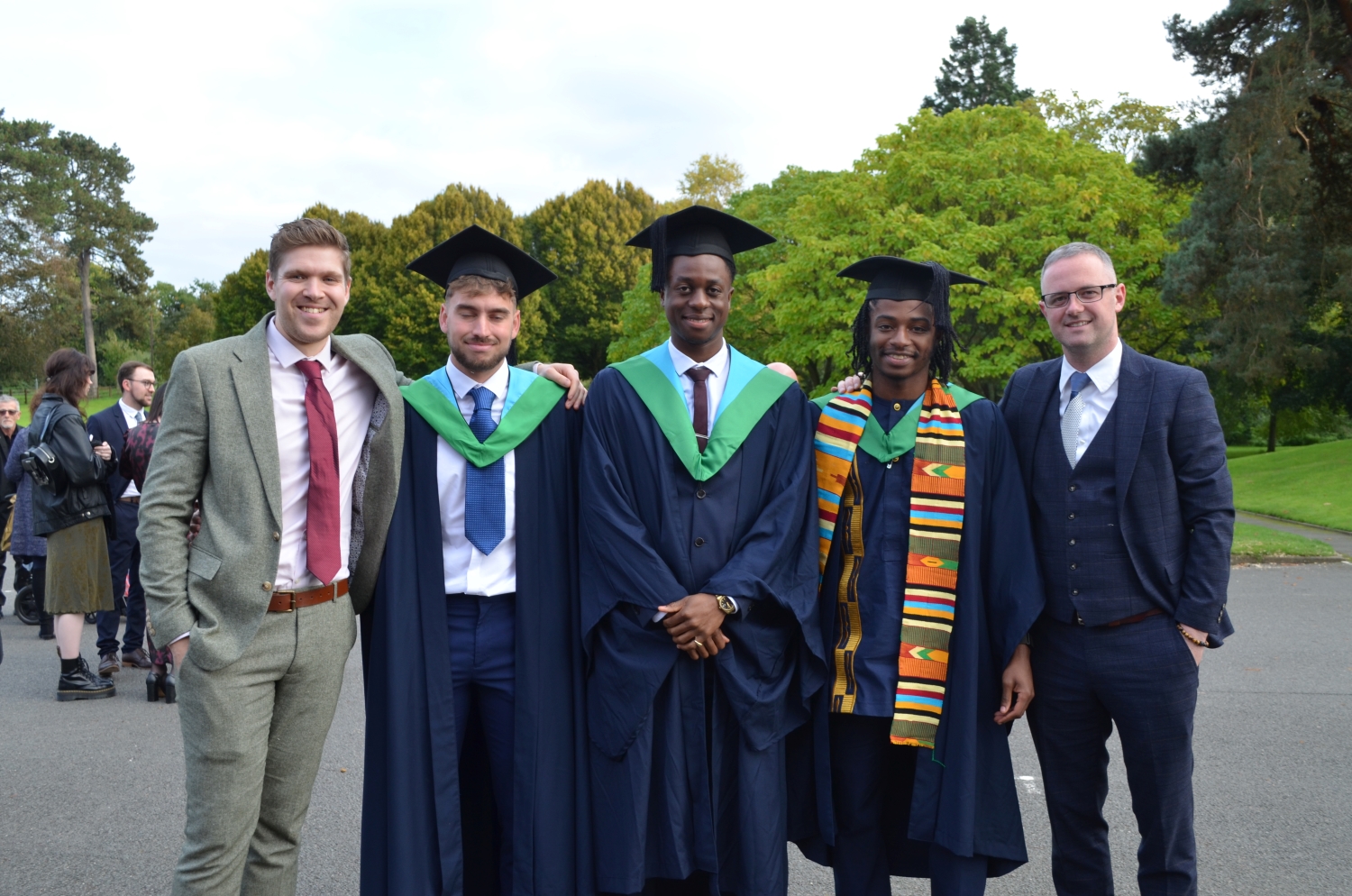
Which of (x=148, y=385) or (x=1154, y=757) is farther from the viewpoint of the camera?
(x=148, y=385)

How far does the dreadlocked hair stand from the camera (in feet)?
10.7

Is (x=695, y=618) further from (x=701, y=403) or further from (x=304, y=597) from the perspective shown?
(x=304, y=597)

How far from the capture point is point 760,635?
9.57 feet

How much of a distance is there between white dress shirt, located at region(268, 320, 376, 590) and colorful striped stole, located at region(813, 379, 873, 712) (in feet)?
4.84

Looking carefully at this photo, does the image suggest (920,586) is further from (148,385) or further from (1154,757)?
(148,385)

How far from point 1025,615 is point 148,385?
647 cm

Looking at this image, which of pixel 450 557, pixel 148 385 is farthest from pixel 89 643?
pixel 450 557

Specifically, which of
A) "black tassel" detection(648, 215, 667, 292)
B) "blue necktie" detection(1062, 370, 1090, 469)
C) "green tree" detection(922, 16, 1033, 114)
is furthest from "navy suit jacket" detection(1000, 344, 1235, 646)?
"green tree" detection(922, 16, 1033, 114)

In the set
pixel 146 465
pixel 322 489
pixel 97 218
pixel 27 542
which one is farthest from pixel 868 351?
pixel 97 218

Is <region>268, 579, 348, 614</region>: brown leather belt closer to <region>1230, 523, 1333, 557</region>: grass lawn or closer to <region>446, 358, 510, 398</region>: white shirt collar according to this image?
<region>446, 358, 510, 398</region>: white shirt collar

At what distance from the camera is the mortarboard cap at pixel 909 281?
3.10 m

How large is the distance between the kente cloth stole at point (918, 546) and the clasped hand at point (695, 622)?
46 centimetres

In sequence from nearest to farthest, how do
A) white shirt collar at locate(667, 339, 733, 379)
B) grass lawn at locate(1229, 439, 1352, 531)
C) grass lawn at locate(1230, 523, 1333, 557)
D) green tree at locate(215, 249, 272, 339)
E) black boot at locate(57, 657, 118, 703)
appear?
1. white shirt collar at locate(667, 339, 733, 379)
2. black boot at locate(57, 657, 118, 703)
3. grass lawn at locate(1230, 523, 1333, 557)
4. grass lawn at locate(1229, 439, 1352, 531)
5. green tree at locate(215, 249, 272, 339)

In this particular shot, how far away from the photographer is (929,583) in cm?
298
